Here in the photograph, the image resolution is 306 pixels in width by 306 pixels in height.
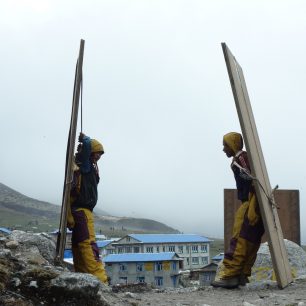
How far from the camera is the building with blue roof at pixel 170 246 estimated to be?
1903 inches

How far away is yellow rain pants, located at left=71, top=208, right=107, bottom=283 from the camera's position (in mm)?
5754

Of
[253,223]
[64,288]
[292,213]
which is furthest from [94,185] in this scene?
[292,213]

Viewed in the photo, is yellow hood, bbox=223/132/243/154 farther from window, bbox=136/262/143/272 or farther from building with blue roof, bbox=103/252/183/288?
window, bbox=136/262/143/272

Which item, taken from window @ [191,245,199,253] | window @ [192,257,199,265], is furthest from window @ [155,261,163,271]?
window @ [191,245,199,253]

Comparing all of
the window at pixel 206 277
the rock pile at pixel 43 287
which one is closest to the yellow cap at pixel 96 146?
the rock pile at pixel 43 287

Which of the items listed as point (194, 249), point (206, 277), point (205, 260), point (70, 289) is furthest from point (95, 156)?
point (205, 260)

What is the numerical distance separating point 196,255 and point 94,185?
160 feet

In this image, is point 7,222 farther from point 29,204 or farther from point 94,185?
point 94,185

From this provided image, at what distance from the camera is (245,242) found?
19.8 feet

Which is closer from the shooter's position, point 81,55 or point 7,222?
point 81,55

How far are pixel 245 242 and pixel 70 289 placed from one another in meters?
2.98

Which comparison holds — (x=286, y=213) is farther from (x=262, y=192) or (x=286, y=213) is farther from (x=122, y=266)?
(x=122, y=266)

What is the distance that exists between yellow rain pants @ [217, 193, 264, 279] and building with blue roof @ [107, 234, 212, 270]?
134 ft

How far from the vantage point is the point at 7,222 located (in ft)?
354
